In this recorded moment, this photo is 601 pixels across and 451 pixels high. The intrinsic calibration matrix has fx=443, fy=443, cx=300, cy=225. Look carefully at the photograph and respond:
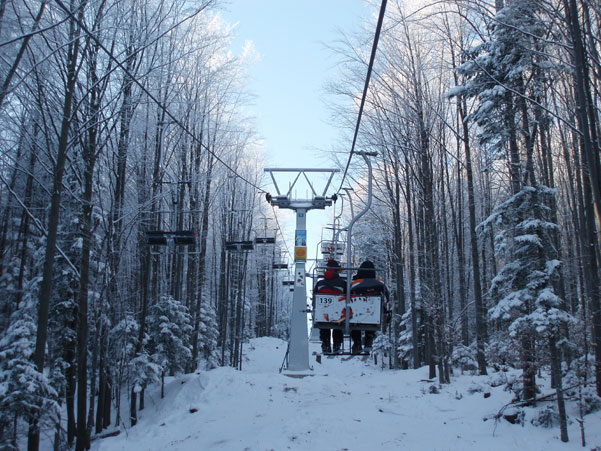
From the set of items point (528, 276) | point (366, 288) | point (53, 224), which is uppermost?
point (53, 224)

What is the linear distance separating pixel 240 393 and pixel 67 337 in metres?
5.63

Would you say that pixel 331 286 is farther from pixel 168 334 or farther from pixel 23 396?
pixel 168 334

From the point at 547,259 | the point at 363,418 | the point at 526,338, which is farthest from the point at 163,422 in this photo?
the point at 547,259

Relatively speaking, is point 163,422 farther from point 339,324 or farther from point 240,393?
point 339,324

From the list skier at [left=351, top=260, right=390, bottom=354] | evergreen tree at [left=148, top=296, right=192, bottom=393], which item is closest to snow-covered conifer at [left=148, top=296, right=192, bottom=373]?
evergreen tree at [left=148, top=296, right=192, bottom=393]

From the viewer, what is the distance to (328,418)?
33.9ft

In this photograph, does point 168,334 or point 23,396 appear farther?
point 168,334

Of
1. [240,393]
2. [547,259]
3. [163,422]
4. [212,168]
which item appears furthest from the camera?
[212,168]

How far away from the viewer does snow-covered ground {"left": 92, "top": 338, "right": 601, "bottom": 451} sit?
28.2 ft

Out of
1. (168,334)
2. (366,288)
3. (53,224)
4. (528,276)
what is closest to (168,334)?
(168,334)

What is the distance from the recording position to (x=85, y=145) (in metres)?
10.2

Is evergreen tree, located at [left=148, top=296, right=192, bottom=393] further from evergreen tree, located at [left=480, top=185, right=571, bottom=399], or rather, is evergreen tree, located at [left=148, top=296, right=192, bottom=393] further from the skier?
evergreen tree, located at [left=480, top=185, right=571, bottom=399]

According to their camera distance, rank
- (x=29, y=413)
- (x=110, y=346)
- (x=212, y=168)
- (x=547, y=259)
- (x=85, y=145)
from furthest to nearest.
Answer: (x=212, y=168) → (x=110, y=346) → (x=85, y=145) → (x=547, y=259) → (x=29, y=413)

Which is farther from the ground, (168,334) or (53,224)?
(53,224)
